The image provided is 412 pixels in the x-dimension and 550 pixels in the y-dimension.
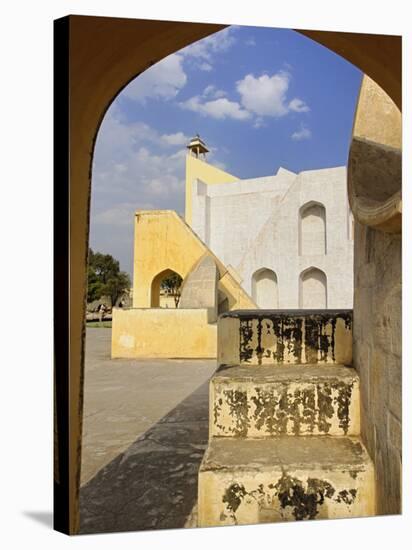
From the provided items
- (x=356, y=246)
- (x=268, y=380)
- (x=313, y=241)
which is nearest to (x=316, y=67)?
(x=356, y=246)

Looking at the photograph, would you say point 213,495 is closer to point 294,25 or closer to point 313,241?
point 294,25

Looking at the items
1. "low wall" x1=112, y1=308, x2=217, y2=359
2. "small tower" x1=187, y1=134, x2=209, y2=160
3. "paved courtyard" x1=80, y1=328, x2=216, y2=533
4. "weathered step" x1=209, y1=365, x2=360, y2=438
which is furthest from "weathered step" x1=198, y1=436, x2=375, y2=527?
"small tower" x1=187, y1=134, x2=209, y2=160

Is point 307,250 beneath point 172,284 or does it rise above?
above

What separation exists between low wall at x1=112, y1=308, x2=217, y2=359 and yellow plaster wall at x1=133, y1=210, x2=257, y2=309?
1.67m

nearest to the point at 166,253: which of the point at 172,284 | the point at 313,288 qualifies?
the point at 313,288

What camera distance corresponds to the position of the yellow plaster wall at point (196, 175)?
22.2 metres

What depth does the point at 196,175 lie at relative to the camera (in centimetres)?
2227

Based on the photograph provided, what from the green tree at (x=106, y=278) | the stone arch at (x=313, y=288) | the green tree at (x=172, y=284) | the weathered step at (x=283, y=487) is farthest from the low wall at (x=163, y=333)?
the green tree at (x=172, y=284)

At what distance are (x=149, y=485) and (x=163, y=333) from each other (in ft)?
17.4

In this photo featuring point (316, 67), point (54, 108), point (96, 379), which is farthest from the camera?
point (96, 379)

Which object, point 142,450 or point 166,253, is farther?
point 166,253

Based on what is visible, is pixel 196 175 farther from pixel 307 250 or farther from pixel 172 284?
pixel 307 250

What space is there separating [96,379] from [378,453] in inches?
186

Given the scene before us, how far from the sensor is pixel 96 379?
19.3ft
